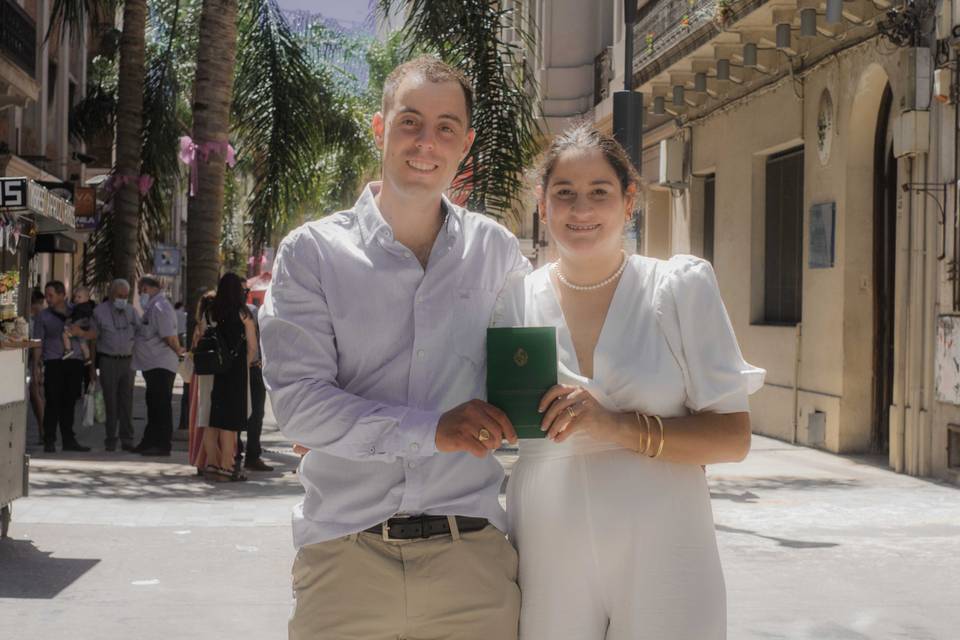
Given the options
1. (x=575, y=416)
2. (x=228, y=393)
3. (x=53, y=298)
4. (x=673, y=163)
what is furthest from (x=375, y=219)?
(x=673, y=163)

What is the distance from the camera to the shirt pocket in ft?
9.98

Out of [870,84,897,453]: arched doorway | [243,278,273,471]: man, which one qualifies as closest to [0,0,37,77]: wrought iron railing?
[243,278,273,471]: man

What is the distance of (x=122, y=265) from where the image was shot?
1769 centimetres

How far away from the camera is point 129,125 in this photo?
18141mm

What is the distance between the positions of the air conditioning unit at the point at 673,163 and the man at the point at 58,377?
415 inches

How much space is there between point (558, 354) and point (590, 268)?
0.22m

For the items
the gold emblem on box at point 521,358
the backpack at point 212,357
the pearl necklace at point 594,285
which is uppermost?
the pearl necklace at point 594,285

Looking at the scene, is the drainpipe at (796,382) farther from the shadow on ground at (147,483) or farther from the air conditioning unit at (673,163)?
the shadow on ground at (147,483)

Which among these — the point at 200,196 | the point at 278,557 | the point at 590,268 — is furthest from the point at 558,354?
the point at 200,196

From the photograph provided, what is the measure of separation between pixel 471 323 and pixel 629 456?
0.45 metres

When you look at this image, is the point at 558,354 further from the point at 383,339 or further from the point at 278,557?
the point at 278,557

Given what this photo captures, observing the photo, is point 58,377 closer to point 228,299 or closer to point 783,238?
point 228,299

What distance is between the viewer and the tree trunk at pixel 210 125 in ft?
49.5

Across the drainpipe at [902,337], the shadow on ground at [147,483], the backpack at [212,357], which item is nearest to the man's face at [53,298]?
the shadow on ground at [147,483]
